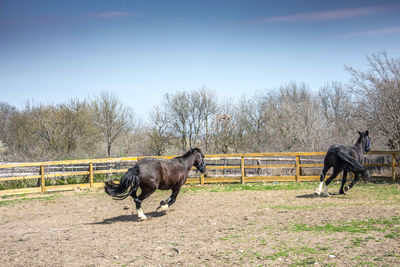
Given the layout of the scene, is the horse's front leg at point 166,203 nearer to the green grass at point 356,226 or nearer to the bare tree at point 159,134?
the green grass at point 356,226

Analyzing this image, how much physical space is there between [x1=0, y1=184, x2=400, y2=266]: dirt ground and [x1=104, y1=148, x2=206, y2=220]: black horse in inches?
21.2

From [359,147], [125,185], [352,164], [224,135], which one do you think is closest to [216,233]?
[125,185]

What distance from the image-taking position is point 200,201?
10516mm

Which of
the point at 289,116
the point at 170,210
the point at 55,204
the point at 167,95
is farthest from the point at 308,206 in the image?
the point at 167,95

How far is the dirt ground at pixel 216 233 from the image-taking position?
4.95 m

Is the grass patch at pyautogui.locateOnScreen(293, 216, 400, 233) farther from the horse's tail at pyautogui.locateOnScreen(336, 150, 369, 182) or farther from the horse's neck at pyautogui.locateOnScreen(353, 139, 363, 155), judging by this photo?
the horse's neck at pyautogui.locateOnScreen(353, 139, 363, 155)

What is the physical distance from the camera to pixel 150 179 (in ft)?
27.2

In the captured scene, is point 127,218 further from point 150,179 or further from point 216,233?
point 216,233

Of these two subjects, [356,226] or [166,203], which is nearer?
[356,226]

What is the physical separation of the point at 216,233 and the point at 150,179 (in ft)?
8.13

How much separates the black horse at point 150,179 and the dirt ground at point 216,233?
1.77ft

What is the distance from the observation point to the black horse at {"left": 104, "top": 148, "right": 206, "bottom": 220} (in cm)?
802

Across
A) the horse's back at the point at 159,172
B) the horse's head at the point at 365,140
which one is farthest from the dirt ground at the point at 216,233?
the horse's head at the point at 365,140

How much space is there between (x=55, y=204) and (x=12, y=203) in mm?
1636
